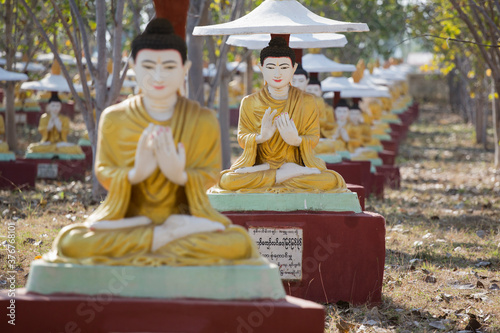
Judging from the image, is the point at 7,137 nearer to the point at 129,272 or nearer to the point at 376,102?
the point at 376,102

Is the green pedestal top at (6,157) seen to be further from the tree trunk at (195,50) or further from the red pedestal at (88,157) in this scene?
the tree trunk at (195,50)

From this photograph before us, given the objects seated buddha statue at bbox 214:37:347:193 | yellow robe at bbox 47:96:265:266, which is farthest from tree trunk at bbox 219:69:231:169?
yellow robe at bbox 47:96:265:266

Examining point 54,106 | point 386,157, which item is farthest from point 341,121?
point 54,106

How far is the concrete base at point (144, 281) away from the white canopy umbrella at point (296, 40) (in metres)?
4.05

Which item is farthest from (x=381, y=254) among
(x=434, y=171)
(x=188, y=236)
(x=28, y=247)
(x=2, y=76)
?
(x=434, y=171)

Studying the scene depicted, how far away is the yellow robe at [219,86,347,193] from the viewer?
626 cm

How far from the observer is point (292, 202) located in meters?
6.15

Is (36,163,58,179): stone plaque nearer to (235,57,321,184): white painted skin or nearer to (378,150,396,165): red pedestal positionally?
(378,150,396,165): red pedestal

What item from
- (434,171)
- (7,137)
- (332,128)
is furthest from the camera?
(434,171)

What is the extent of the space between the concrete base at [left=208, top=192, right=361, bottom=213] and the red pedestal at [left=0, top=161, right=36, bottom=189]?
17.8ft

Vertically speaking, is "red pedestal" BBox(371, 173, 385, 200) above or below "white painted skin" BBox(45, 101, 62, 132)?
below

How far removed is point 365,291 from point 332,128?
5.25m

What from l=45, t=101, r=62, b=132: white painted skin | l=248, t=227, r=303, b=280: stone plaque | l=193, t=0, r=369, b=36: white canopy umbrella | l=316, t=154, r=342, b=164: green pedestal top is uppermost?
l=193, t=0, r=369, b=36: white canopy umbrella

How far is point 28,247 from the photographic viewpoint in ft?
23.5
